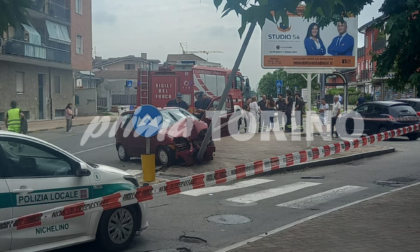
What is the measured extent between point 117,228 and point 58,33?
113 feet

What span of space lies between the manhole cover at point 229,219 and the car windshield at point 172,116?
527 cm

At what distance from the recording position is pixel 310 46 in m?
20.6

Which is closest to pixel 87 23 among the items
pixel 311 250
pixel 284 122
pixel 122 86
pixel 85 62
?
pixel 85 62

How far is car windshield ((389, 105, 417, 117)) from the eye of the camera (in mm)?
20742

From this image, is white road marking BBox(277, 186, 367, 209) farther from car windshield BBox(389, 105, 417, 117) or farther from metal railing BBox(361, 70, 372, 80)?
metal railing BBox(361, 70, 372, 80)

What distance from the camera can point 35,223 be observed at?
5.77m

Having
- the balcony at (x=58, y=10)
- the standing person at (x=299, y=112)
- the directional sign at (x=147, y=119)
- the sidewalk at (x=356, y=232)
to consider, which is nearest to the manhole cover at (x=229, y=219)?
the sidewalk at (x=356, y=232)

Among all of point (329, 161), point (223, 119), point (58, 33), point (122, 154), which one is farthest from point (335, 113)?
point (58, 33)

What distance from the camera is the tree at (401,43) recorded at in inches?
408

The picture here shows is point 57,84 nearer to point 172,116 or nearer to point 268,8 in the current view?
point 172,116

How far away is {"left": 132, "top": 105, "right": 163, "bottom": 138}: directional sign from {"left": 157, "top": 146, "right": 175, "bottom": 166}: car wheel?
1.30 meters

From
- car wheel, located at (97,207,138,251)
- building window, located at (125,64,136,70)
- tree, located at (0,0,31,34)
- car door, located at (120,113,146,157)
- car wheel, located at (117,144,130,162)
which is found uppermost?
building window, located at (125,64,136,70)

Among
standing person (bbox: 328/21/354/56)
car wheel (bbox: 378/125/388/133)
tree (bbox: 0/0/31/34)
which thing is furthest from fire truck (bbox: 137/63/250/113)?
tree (bbox: 0/0/31/34)

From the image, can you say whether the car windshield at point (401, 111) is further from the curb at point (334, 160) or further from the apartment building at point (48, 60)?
the apartment building at point (48, 60)
